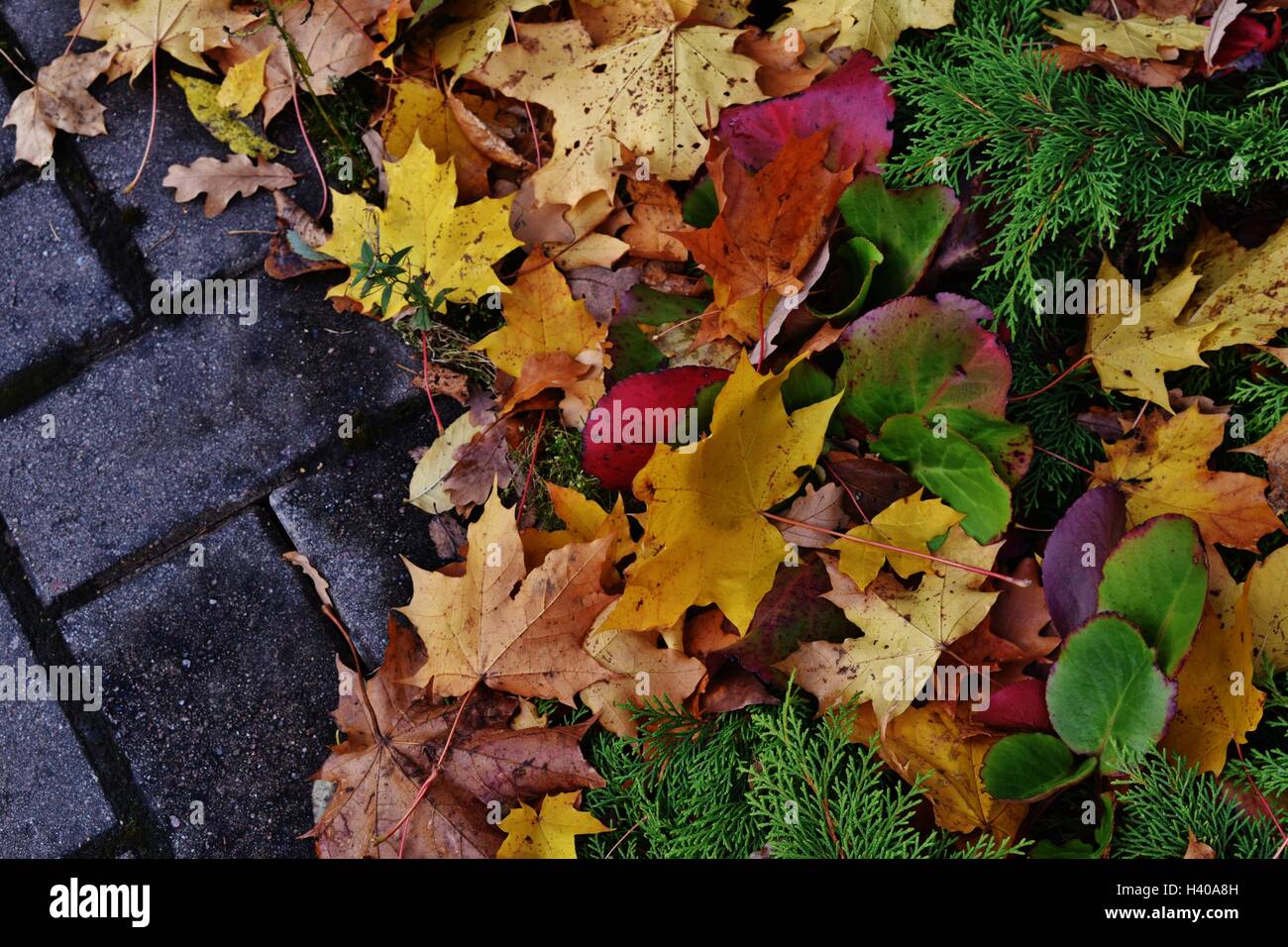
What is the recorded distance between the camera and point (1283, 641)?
1584 millimetres

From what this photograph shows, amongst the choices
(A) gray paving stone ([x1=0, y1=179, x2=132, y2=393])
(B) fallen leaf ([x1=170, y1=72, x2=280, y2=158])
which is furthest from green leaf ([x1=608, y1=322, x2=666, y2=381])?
(A) gray paving stone ([x1=0, y1=179, x2=132, y2=393])

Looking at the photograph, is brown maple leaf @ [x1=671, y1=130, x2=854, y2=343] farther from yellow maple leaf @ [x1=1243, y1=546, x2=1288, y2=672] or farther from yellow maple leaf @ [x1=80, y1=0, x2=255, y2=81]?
yellow maple leaf @ [x1=80, y1=0, x2=255, y2=81]

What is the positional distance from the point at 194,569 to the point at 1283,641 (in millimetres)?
2009

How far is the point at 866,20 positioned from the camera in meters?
1.89

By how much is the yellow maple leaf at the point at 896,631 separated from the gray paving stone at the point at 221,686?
1.01 m

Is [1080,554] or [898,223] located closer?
[1080,554]

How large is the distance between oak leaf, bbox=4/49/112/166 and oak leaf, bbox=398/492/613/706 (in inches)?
53.6

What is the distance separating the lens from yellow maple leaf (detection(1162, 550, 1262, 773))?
4.89 ft

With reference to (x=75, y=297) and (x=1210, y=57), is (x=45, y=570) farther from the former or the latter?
(x=1210, y=57)

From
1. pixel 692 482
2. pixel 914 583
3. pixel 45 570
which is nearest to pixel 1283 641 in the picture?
pixel 914 583

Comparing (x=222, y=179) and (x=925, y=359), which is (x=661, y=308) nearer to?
(x=925, y=359)

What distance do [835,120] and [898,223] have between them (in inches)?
9.6

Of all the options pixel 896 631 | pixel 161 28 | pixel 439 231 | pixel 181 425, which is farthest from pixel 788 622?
pixel 161 28
